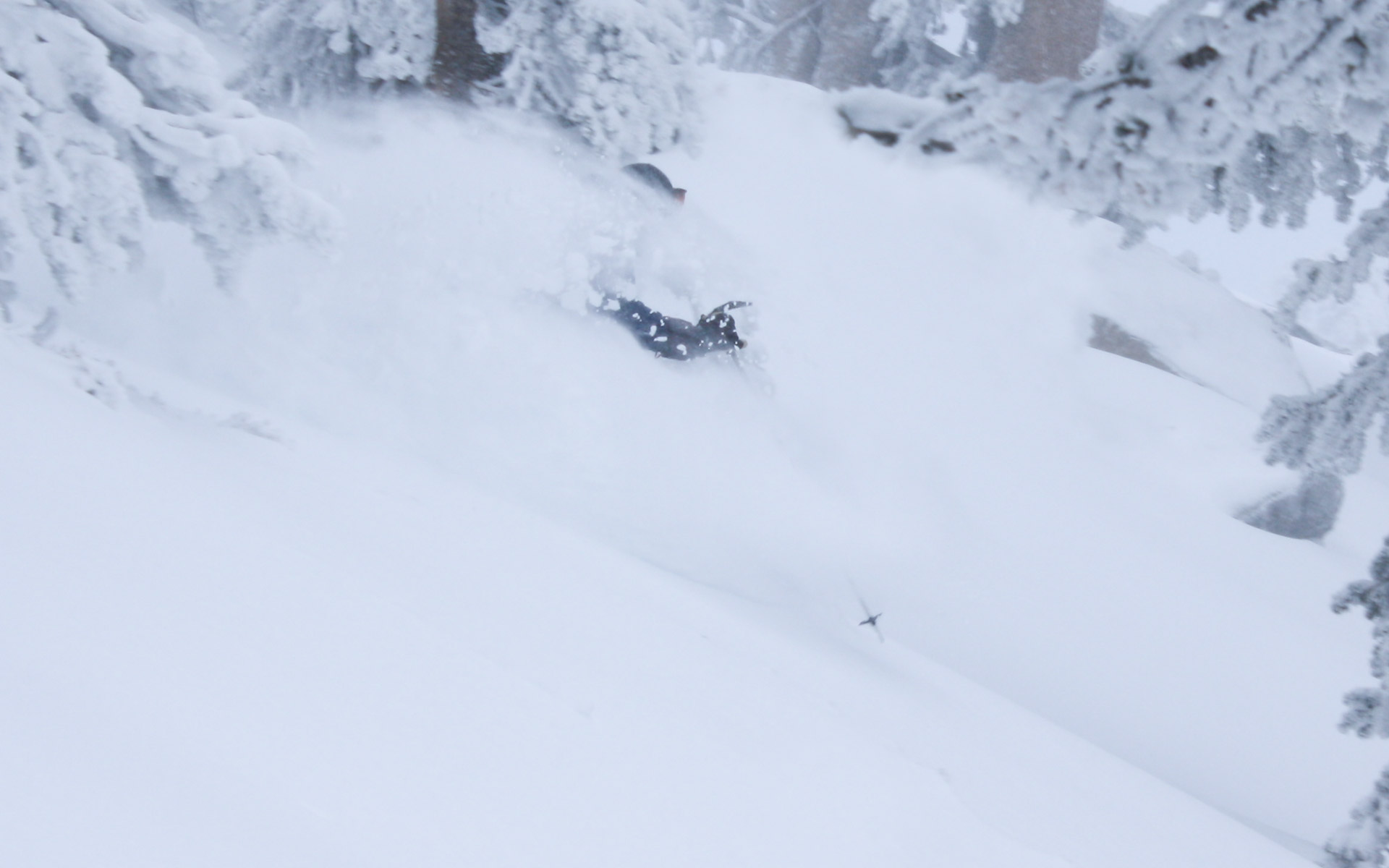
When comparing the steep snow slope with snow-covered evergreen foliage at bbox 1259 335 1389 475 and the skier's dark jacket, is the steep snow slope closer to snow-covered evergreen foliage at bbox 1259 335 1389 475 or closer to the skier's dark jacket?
snow-covered evergreen foliage at bbox 1259 335 1389 475

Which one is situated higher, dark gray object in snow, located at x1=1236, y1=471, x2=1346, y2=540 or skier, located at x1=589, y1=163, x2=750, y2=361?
skier, located at x1=589, y1=163, x2=750, y2=361

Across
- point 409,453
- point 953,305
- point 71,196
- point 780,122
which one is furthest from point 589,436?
point 780,122


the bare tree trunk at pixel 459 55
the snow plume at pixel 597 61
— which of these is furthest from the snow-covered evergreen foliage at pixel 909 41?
the bare tree trunk at pixel 459 55

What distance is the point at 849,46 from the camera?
1584 cm

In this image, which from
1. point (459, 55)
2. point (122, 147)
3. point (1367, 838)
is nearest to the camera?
point (1367, 838)

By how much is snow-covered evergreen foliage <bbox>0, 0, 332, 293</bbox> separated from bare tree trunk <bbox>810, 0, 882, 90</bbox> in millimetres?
12756

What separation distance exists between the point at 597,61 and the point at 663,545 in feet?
14.2

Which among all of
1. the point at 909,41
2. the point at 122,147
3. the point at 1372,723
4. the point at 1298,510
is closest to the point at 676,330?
the point at 122,147

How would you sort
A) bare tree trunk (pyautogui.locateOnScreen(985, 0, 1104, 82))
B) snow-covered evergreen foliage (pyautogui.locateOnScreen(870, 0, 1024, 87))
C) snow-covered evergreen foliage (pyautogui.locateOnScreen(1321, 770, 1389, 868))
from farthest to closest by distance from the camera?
snow-covered evergreen foliage (pyautogui.locateOnScreen(870, 0, 1024, 87)), bare tree trunk (pyautogui.locateOnScreen(985, 0, 1104, 82)), snow-covered evergreen foliage (pyautogui.locateOnScreen(1321, 770, 1389, 868))

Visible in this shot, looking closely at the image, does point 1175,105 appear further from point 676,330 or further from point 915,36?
point 915,36

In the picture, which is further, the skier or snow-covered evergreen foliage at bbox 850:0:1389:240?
the skier

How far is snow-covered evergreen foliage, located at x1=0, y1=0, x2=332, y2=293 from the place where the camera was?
13.4 ft

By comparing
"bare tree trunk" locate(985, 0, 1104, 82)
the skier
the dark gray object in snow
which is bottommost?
the dark gray object in snow

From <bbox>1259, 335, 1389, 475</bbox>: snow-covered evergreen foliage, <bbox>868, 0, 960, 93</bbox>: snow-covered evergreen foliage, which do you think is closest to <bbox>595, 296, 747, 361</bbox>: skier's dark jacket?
<bbox>1259, 335, 1389, 475</bbox>: snow-covered evergreen foliage
